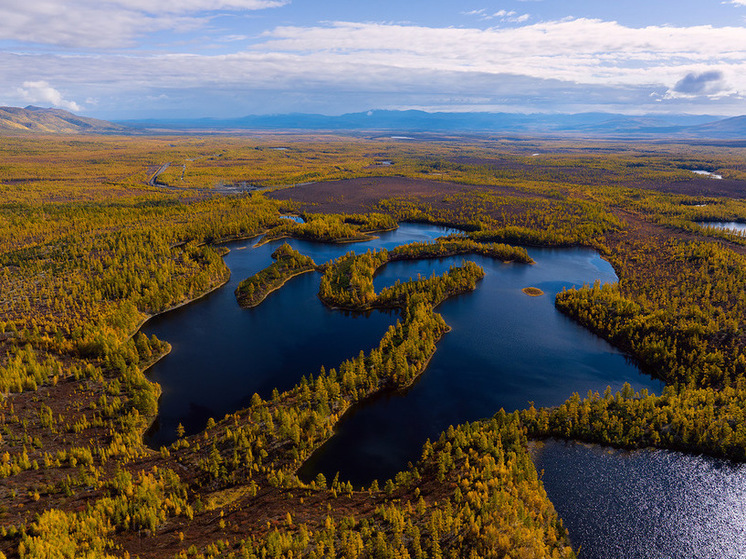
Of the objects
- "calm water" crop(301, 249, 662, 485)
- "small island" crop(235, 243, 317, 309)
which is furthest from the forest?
"calm water" crop(301, 249, 662, 485)

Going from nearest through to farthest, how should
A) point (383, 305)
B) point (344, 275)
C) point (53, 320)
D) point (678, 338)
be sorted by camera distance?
point (678, 338) → point (53, 320) → point (383, 305) → point (344, 275)

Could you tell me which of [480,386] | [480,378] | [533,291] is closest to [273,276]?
[480,378]

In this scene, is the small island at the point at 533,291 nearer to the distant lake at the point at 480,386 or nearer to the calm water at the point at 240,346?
the distant lake at the point at 480,386

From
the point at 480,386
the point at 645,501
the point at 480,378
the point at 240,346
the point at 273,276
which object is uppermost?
the point at 273,276

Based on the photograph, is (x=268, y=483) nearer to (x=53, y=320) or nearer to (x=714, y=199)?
(x=53, y=320)

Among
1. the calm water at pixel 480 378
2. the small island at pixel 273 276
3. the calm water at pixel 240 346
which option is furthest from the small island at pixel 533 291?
the small island at pixel 273 276

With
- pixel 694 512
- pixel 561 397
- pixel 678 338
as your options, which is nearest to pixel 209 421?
pixel 561 397

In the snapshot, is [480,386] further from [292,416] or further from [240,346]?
[240,346]
